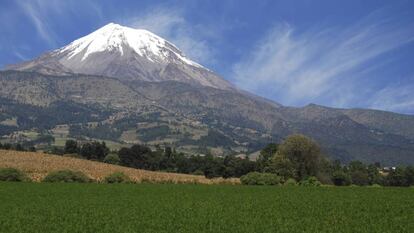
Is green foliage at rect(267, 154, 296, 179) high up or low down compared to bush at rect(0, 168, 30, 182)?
up

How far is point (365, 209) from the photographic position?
4253 cm

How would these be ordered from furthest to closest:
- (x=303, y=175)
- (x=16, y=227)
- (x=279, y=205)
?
(x=303, y=175), (x=279, y=205), (x=16, y=227)

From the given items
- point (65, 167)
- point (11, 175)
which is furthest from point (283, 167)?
point (11, 175)

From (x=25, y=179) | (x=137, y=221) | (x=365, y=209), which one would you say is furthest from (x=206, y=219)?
(x=25, y=179)

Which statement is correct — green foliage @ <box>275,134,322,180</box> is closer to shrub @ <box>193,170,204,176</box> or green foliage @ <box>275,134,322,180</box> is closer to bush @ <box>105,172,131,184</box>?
shrub @ <box>193,170,204,176</box>

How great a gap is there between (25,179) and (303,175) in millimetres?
73840

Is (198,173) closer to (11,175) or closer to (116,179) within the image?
(116,179)

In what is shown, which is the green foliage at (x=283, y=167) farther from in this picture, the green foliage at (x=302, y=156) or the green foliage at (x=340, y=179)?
the green foliage at (x=340, y=179)

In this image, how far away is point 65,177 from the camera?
9250 cm

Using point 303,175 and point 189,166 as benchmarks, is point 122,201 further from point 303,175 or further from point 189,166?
point 189,166

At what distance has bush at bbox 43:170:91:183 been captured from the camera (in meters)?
91.2

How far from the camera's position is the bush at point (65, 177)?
299ft

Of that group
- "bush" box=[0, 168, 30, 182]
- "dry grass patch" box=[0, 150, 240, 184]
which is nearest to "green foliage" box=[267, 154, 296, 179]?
"dry grass patch" box=[0, 150, 240, 184]

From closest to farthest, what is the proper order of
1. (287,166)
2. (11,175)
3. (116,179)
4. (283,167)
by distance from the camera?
(11,175), (116,179), (287,166), (283,167)
